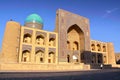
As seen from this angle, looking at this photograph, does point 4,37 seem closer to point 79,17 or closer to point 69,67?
point 69,67

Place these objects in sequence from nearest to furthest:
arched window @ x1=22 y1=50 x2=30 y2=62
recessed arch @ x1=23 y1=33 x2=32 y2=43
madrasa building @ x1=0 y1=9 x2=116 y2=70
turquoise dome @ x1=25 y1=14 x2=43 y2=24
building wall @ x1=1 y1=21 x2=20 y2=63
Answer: madrasa building @ x1=0 y1=9 x2=116 y2=70, building wall @ x1=1 y1=21 x2=20 y2=63, arched window @ x1=22 y1=50 x2=30 y2=62, recessed arch @ x1=23 y1=33 x2=32 y2=43, turquoise dome @ x1=25 y1=14 x2=43 y2=24

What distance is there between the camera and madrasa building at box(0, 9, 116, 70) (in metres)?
29.1

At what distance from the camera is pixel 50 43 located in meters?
38.0

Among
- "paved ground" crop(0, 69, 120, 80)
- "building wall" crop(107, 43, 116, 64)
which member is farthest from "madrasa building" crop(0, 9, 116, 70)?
"paved ground" crop(0, 69, 120, 80)

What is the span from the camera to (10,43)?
29.9 metres

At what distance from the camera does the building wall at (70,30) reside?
36781mm

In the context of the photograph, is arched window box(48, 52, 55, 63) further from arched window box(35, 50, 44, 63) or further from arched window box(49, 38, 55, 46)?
arched window box(49, 38, 55, 46)

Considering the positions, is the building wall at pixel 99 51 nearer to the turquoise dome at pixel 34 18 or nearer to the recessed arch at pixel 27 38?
the turquoise dome at pixel 34 18

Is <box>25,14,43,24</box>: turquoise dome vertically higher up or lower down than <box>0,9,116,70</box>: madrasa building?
higher up

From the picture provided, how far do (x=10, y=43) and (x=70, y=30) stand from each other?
61.3 feet

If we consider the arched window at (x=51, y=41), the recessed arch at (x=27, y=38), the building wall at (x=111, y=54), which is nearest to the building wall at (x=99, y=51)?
the building wall at (x=111, y=54)

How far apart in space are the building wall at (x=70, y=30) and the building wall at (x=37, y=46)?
4.75 ft

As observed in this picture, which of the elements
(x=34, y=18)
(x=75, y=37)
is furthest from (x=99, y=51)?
(x=34, y=18)

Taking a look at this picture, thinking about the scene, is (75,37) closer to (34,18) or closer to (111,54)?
(34,18)
